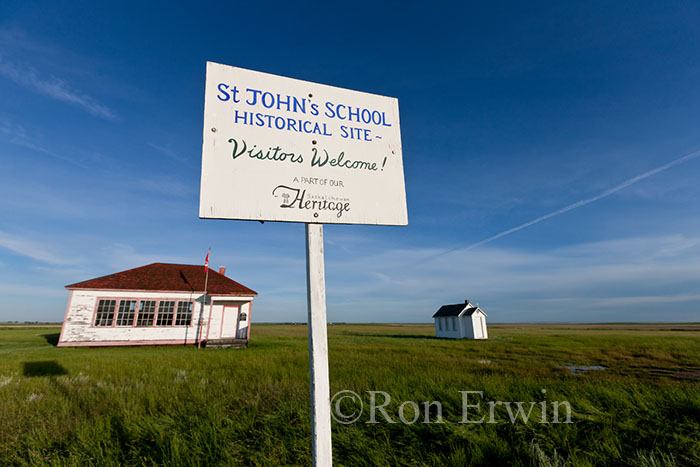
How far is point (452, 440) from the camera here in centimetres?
364

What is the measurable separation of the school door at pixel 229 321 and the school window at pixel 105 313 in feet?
21.8

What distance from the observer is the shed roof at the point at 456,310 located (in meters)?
32.1

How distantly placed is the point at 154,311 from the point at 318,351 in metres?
22.2

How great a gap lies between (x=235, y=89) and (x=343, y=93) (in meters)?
1.08

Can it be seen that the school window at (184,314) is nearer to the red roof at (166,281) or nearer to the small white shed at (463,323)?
the red roof at (166,281)

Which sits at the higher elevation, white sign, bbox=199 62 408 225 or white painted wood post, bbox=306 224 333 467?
white sign, bbox=199 62 408 225

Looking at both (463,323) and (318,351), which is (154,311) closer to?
(318,351)

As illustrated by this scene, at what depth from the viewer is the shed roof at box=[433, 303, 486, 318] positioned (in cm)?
3213

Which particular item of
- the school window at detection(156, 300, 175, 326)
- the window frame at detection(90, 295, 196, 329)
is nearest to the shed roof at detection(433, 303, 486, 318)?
the window frame at detection(90, 295, 196, 329)

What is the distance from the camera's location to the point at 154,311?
19.8 meters

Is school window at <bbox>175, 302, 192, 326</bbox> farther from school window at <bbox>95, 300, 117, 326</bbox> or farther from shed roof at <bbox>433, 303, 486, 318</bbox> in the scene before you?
shed roof at <bbox>433, 303, 486, 318</bbox>

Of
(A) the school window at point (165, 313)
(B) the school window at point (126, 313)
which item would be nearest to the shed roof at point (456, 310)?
(A) the school window at point (165, 313)

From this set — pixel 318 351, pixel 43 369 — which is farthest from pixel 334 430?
pixel 43 369

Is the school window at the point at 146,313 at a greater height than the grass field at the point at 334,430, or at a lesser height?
greater
